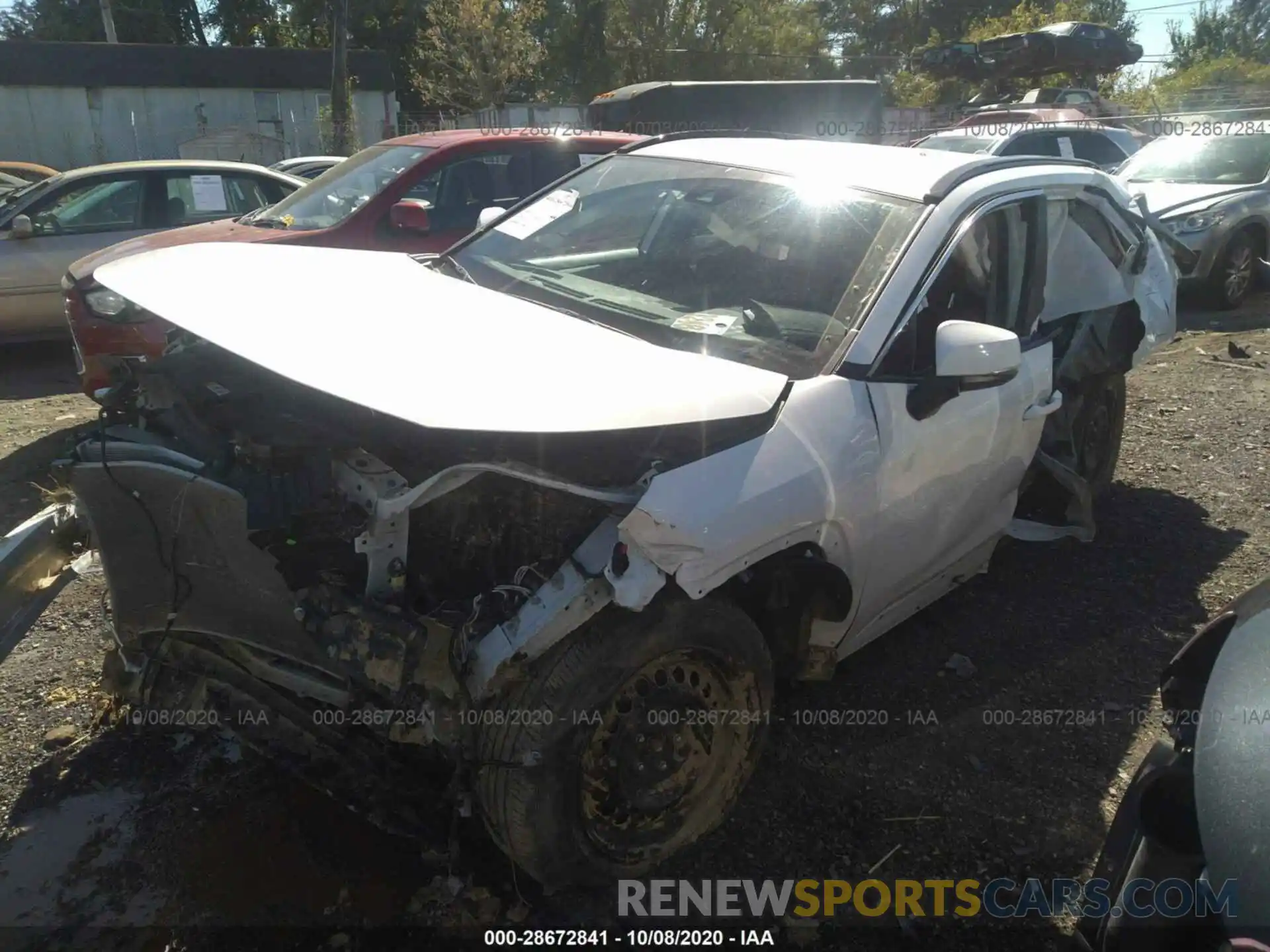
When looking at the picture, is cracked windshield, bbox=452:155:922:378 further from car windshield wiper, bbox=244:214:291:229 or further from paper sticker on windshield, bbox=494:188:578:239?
car windshield wiper, bbox=244:214:291:229

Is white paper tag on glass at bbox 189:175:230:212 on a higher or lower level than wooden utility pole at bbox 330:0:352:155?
lower

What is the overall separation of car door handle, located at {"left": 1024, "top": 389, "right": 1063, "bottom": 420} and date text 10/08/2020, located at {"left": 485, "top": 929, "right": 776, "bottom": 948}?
2.05m

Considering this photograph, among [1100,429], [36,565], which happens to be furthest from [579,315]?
[1100,429]

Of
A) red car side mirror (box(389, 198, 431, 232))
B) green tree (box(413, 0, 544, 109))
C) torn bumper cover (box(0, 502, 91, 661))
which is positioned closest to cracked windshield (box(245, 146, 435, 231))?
red car side mirror (box(389, 198, 431, 232))

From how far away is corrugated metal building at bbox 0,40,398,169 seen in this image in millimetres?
26297

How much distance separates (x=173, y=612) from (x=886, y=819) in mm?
2163

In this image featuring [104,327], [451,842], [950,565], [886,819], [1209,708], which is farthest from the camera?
[104,327]

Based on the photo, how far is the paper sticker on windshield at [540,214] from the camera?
3885 mm

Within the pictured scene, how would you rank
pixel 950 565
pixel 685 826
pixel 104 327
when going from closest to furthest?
pixel 685 826, pixel 950 565, pixel 104 327

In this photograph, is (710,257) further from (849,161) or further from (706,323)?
(849,161)

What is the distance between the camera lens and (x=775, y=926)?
8.15 ft

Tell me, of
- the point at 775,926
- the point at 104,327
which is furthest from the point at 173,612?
the point at 104,327

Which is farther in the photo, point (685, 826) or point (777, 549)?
point (685, 826)

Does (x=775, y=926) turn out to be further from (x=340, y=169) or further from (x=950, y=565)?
(x=340, y=169)
